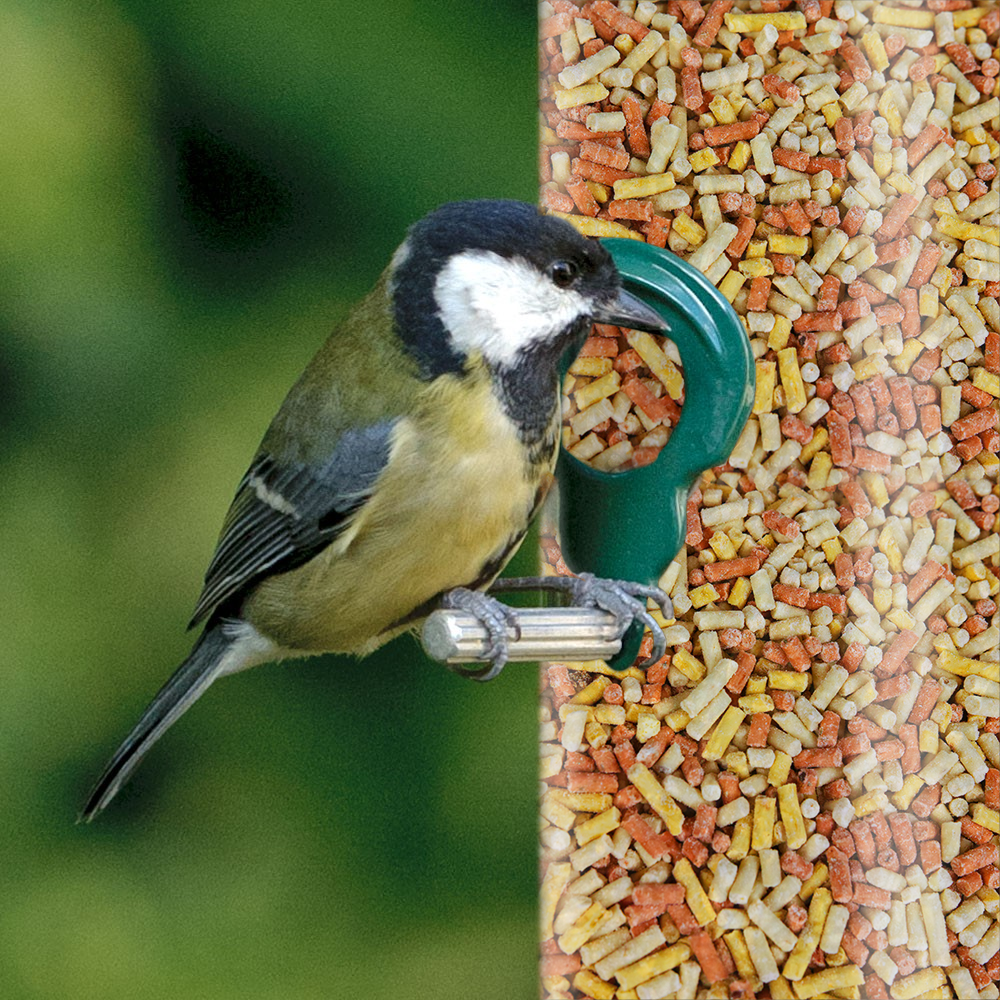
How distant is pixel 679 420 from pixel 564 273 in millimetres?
146

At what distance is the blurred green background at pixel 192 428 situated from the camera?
146 centimetres

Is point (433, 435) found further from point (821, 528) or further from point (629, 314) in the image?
point (821, 528)

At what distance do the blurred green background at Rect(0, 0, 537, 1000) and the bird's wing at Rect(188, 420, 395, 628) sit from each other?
22 cm

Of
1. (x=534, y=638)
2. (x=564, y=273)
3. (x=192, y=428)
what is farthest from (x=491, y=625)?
(x=192, y=428)

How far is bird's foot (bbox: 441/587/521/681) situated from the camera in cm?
102

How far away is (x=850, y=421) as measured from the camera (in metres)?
1.06

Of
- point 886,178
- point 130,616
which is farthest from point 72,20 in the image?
point 886,178

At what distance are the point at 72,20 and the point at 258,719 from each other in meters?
0.77

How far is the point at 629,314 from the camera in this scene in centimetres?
105

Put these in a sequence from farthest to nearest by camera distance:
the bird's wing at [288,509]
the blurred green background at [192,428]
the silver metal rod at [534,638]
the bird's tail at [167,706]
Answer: the blurred green background at [192,428] < the bird's tail at [167,706] < the bird's wing at [288,509] < the silver metal rod at [534,638]

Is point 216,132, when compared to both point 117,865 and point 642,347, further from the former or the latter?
point 117,865

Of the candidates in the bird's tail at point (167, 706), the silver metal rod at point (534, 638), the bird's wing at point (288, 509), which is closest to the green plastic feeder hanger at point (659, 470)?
the silver metal rod at point (534, 638)

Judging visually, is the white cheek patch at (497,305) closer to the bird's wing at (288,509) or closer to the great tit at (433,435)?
Answer: the great tit at (433,435)

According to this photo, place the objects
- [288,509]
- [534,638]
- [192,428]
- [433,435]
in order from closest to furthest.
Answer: [534,638]
[433,435]
[288,509]
[192,428]
